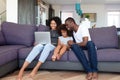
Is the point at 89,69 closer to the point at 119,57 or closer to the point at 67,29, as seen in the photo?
the point at 119,57

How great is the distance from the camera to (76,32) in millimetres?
2961

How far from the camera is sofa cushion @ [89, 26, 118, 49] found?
3.28 meters

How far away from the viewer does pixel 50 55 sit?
2.92 metres

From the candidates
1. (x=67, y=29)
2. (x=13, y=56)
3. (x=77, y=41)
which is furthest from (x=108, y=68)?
(x=13, y=56)

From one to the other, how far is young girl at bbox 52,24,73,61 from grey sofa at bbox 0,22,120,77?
0.25 ft

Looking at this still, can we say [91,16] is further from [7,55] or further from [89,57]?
[7,55]

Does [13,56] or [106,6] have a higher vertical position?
[106,6]

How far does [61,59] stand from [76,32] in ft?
1.53

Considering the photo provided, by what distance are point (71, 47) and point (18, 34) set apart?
1.12 meters

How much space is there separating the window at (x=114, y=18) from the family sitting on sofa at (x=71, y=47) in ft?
32.8

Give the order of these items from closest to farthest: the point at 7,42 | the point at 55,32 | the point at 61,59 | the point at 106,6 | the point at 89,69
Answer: the point at 89,69
the point at 61,59
the point at 55,32
the point at 7,42
the point at 106,6

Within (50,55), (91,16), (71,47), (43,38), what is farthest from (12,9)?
(91,16)

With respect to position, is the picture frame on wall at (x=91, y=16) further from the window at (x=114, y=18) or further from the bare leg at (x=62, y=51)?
the bare leg at (x=62, y=51)

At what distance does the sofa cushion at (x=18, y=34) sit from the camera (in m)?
3.48
